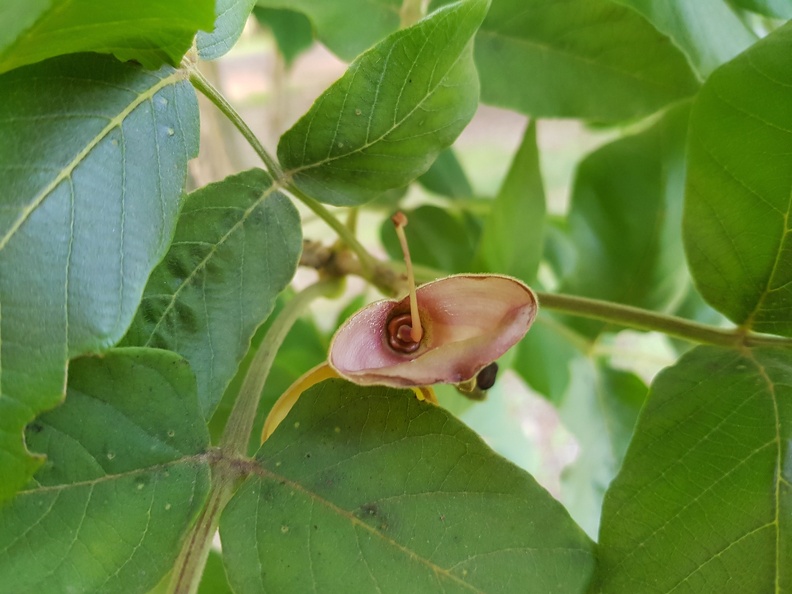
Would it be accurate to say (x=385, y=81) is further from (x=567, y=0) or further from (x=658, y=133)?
(x=658, y=133)

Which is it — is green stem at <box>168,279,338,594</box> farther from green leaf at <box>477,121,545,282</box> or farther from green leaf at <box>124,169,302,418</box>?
green leaf at <box>477,121,545,282</box>

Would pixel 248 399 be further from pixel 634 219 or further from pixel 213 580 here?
pixel 634 219

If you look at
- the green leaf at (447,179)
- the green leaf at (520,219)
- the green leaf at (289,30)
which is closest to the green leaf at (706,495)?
the green leaf at (520,219)

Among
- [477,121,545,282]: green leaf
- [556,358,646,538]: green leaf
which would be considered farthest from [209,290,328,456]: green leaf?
[556,358,646,538]: green leaf

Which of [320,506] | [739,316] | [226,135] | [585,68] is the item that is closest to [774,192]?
[739,316]

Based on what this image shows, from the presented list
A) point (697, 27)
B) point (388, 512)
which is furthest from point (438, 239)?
point (388, 512)

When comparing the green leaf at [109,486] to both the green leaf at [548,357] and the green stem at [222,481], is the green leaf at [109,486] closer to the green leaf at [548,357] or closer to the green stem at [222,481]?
the green stem at [222,481]
